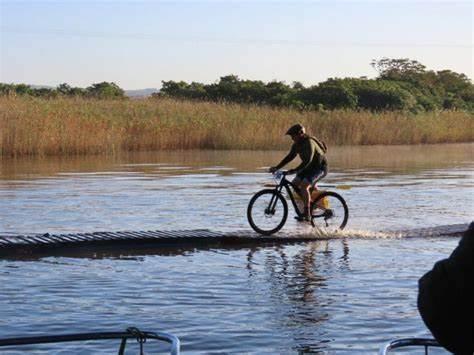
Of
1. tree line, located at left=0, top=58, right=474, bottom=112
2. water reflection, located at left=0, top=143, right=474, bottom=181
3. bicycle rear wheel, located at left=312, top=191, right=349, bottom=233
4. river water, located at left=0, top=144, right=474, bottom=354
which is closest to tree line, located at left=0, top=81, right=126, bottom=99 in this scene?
tree line, located at left=0, top=58, right=474, bottom=112

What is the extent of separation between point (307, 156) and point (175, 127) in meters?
23.6

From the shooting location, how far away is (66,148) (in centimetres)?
3350

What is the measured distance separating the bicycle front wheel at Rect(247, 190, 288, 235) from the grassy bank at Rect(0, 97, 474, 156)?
18.9 metres

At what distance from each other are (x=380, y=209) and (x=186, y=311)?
10.9 m

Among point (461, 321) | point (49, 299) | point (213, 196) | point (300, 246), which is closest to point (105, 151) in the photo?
point (213, 196)

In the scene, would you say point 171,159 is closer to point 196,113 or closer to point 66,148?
point 66,148

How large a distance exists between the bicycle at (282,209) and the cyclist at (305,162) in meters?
0.11

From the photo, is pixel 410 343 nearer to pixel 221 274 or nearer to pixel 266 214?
pixel 221 274

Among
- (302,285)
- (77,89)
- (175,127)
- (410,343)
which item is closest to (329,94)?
(77,89)

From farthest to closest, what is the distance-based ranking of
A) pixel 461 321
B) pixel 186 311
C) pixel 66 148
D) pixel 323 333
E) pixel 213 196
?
pixel 66 148 → pixel 213 196 → pixel 186 311 → pixel 323 333 → pixel 461 321

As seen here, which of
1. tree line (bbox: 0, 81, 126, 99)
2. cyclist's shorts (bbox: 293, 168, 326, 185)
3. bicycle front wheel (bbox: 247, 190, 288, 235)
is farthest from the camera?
tree line (bbox: 0, 81, 126, 99)

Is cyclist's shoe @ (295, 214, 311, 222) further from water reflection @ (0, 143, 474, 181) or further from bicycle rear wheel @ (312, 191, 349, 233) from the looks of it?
water reflection @ (0, 143, 474, 181)

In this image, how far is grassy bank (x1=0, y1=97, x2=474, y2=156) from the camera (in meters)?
32.9

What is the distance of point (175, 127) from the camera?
38281mm
